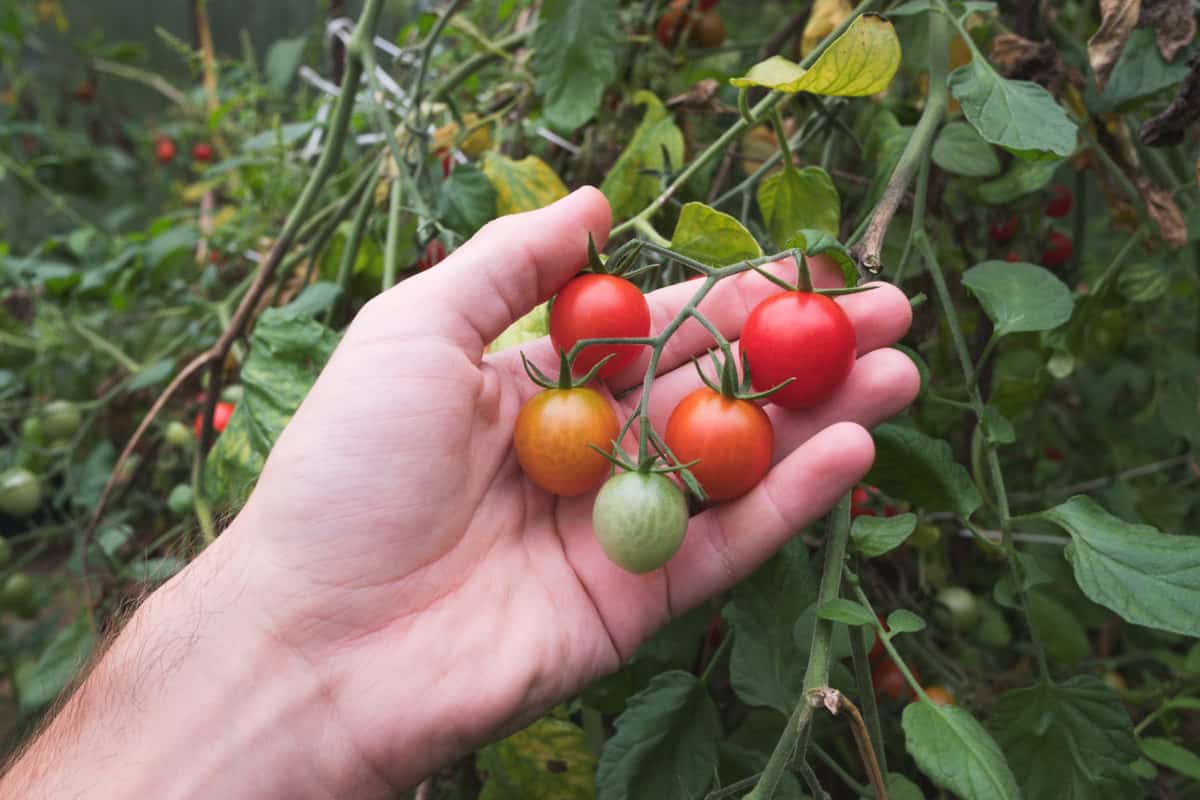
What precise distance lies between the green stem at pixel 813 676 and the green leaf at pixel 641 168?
1.75 ft

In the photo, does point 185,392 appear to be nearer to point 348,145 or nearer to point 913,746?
point 348,145

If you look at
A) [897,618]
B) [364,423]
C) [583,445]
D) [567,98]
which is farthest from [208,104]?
[897,618]

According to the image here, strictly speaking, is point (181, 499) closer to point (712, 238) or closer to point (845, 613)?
point (712, 238)

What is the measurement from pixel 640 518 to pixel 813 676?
173 mm

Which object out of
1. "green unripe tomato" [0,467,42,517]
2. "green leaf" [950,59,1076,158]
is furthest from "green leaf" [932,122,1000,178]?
"green unripe tomato" [0,467,42,517]

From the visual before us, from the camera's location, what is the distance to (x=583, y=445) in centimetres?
79

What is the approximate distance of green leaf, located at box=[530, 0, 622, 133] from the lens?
113cm

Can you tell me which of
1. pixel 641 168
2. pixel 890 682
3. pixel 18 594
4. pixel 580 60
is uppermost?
pixel 580 60

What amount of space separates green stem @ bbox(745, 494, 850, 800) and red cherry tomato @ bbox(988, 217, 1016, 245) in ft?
2.65

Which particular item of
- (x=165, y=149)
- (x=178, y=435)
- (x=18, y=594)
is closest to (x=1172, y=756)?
(x=178, y=435)

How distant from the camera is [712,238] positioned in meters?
0.83

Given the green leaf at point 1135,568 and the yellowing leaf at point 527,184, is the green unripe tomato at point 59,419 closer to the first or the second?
the yellowing leaf at point 527,184

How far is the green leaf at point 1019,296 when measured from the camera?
83cm

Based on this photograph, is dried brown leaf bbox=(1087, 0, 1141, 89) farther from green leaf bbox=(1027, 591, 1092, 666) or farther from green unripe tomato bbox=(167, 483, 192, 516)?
green unripe tomato bbox=(167, 483, 192, 516)
